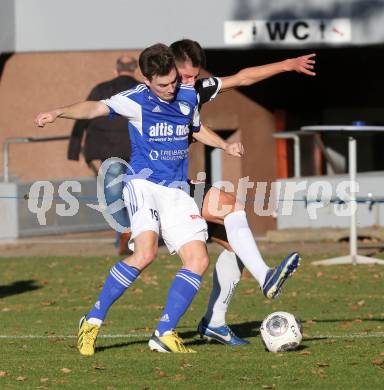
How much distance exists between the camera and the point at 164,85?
9.09 metres

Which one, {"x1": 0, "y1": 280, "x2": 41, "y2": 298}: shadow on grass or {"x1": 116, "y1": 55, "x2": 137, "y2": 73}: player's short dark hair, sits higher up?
{"x1": 116, "y1": 55, "x2": 137, "y2": 73}: player's short dark hair

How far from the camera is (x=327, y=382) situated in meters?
7.97

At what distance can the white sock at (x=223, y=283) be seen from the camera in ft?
32.2

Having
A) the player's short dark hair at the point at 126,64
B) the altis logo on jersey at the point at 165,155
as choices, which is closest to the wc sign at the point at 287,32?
the player's short dark hair at the point at 126,64

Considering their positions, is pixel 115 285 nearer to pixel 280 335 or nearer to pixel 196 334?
pixel 280 335

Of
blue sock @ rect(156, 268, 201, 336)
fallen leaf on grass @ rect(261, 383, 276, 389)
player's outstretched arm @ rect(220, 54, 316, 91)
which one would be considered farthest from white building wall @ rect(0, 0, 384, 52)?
fallen leaf on grass @ rect(261, 383, 276, 389)

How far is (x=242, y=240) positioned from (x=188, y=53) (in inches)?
51.6

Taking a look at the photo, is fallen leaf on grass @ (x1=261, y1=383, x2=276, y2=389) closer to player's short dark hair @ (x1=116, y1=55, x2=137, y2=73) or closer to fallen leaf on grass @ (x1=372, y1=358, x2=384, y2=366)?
fallen leaf on grass @ (x1=372, y1=358, x2=384, y2=366)

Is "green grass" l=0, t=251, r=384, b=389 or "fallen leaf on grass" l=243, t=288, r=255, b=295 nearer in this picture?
"green grass" l=0, t=251, r=384, b=389

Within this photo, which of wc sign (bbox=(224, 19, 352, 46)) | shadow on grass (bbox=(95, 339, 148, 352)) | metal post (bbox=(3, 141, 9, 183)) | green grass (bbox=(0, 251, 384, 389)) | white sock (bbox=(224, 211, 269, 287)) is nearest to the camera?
green grass (bbox=(0, 251, 384, 389))

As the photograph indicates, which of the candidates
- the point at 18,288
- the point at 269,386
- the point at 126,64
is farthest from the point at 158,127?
the point at 126,64

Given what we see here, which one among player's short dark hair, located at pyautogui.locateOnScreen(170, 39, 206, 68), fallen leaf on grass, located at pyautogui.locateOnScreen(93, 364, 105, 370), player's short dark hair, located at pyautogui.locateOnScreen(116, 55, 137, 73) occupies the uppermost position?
player's short dark hair, located at pyautogui.locateOnScreen(116, 55, 137, 73)

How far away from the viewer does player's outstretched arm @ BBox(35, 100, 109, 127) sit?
29.3ft

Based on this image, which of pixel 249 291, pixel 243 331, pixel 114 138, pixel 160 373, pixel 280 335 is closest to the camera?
pixel 160 373
